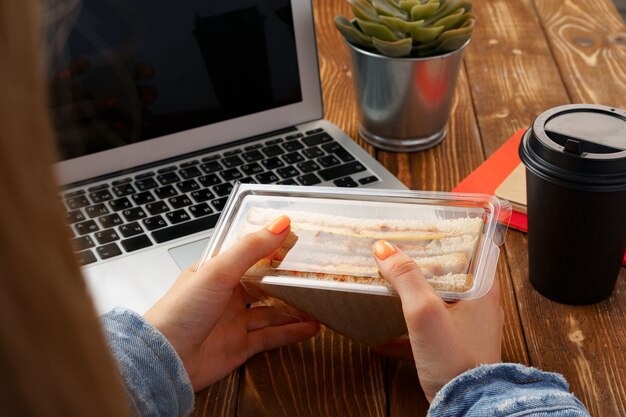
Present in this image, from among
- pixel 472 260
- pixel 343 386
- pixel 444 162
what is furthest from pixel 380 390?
pixel 444 162

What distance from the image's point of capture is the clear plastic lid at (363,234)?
67 cm

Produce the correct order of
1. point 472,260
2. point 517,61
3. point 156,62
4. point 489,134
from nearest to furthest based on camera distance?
point 472,260 → point 156,62 → point 489,134 → point 517,61

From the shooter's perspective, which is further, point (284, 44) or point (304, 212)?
point (284, 44)

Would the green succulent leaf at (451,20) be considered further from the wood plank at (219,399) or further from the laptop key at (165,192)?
the wood plank at (219,399)

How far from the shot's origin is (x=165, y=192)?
0.98 metres

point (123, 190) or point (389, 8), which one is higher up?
point (389, 8)

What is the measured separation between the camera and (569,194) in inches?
28.2

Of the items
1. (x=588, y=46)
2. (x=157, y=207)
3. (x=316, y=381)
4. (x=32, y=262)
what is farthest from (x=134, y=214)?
(x=588, y=46)

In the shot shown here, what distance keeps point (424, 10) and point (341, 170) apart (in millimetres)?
236

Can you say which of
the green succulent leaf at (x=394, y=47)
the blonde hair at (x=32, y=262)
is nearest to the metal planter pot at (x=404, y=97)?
the green succulent leaf at (x=394, y=47)

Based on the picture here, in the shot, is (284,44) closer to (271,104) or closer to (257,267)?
(271,104)

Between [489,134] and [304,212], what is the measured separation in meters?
0.47

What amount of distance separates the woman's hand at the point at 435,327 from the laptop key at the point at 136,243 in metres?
0.33

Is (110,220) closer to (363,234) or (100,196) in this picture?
(100,196)
